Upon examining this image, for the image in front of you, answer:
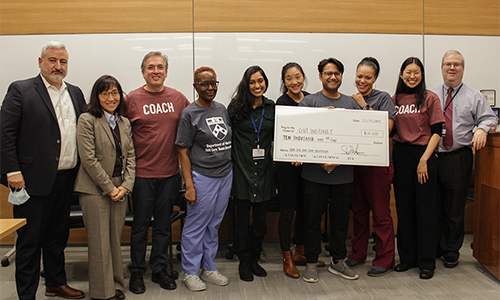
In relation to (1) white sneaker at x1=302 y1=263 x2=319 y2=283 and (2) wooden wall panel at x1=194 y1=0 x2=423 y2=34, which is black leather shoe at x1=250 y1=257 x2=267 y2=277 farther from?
(2) wooden wall panel at x1=194 y1=0 x2=423 y2=34

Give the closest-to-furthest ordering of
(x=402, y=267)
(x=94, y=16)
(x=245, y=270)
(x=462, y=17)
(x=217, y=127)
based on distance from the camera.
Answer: (x=217, y=127) < (x=245, y=270) < (x=402, y=267) < (x=94, y=16) < (x=462, y=17)

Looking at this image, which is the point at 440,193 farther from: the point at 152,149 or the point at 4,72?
the point at 4,72

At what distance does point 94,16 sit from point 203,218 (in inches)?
96.5

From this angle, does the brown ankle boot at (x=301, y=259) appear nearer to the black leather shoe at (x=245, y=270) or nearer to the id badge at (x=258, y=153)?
the black leather shoe at (x=245, y=270)

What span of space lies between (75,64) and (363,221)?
10.6ft

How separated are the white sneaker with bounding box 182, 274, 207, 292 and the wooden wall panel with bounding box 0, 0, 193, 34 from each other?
2.41m

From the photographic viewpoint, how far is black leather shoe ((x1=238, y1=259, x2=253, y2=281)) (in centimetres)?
241

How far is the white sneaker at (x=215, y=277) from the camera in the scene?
2360 mm

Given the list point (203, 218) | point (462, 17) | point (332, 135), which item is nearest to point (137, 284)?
point (203, 218)

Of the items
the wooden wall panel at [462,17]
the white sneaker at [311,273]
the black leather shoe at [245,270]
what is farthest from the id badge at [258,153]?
the wooden wall panel at [462,17]

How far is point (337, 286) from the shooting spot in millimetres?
2332

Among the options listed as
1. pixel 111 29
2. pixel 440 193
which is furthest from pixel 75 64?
pixel 440 193
